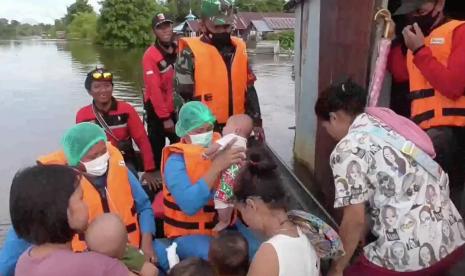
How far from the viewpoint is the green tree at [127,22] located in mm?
54188

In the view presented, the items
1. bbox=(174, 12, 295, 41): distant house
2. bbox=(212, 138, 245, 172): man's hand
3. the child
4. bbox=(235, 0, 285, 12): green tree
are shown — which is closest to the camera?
the child

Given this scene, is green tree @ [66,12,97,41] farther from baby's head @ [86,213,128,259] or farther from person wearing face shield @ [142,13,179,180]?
baby's head @ [86,213,128,259]

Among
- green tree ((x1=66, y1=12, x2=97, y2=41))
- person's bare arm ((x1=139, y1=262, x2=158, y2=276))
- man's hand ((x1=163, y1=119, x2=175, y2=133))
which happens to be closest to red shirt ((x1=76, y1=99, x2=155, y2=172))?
man's hand ((x1=163, y1=119, x2=175, y2=133))

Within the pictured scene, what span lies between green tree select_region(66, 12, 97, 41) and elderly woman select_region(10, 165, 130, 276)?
66819 mm

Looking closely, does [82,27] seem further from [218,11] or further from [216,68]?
[218,11]

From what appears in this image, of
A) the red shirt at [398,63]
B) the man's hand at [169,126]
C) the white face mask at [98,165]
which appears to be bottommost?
the man's hand at [169,126]

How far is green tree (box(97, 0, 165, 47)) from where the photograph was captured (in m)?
54.2

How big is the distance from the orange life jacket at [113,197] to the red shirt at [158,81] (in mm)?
2038

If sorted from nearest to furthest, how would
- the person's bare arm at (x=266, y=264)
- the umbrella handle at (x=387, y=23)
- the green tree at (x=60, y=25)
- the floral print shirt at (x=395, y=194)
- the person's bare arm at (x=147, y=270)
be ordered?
1. the person's bare arm at (x=266, y=264)
2. the floral print shirt at (x=395, y=194)
3. the person's bare arm at (x=147, y=270)
4. the umbrella handle at (x=387, y=23)
5. the green tree at (x=60, y=25)

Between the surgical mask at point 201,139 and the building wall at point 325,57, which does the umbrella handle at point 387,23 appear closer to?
the building wall at point 325,57

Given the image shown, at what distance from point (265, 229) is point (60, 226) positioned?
88cm

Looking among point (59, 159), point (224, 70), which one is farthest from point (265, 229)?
point (224, 70)

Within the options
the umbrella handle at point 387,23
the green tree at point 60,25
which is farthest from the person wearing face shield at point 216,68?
the green tree at point 60,25

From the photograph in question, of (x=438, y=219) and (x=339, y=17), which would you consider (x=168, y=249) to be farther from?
(x=339, y=17)
